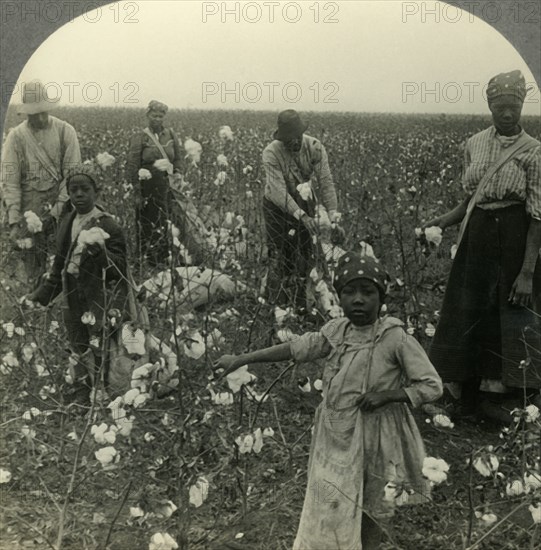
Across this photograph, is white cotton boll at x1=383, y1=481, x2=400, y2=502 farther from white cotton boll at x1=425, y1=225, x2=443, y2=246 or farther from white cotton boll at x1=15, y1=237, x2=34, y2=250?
white cotton boll at x1=15, y1=237, x2=34, y2=250

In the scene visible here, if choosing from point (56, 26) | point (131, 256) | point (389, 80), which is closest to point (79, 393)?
point (131, 256)

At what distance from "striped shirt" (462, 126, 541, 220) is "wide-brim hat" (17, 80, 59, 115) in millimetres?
1745

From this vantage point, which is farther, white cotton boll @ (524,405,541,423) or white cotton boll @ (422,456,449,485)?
white cotton boll @ (524,405,541,423)

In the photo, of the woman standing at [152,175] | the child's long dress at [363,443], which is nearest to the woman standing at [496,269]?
the child's long dress at [363,443]

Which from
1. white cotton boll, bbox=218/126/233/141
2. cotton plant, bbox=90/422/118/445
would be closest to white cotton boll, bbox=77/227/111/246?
white cotton boll, bbox=218/126/233/141

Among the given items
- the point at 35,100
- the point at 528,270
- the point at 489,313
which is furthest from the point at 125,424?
the point at 528,270

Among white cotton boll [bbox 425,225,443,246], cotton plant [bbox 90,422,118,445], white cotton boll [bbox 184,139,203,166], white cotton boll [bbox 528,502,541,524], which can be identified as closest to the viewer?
white cotton boll [bbox 528,502,541,524]

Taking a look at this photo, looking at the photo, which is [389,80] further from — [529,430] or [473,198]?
[529,430]

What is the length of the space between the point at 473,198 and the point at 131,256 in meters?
1.51

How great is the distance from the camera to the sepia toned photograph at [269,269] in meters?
2.90

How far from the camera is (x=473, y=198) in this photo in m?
3.41

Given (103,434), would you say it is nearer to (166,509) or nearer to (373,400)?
(166,509)

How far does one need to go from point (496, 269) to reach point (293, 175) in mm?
959

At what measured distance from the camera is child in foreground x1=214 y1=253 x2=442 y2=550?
2.67 m
